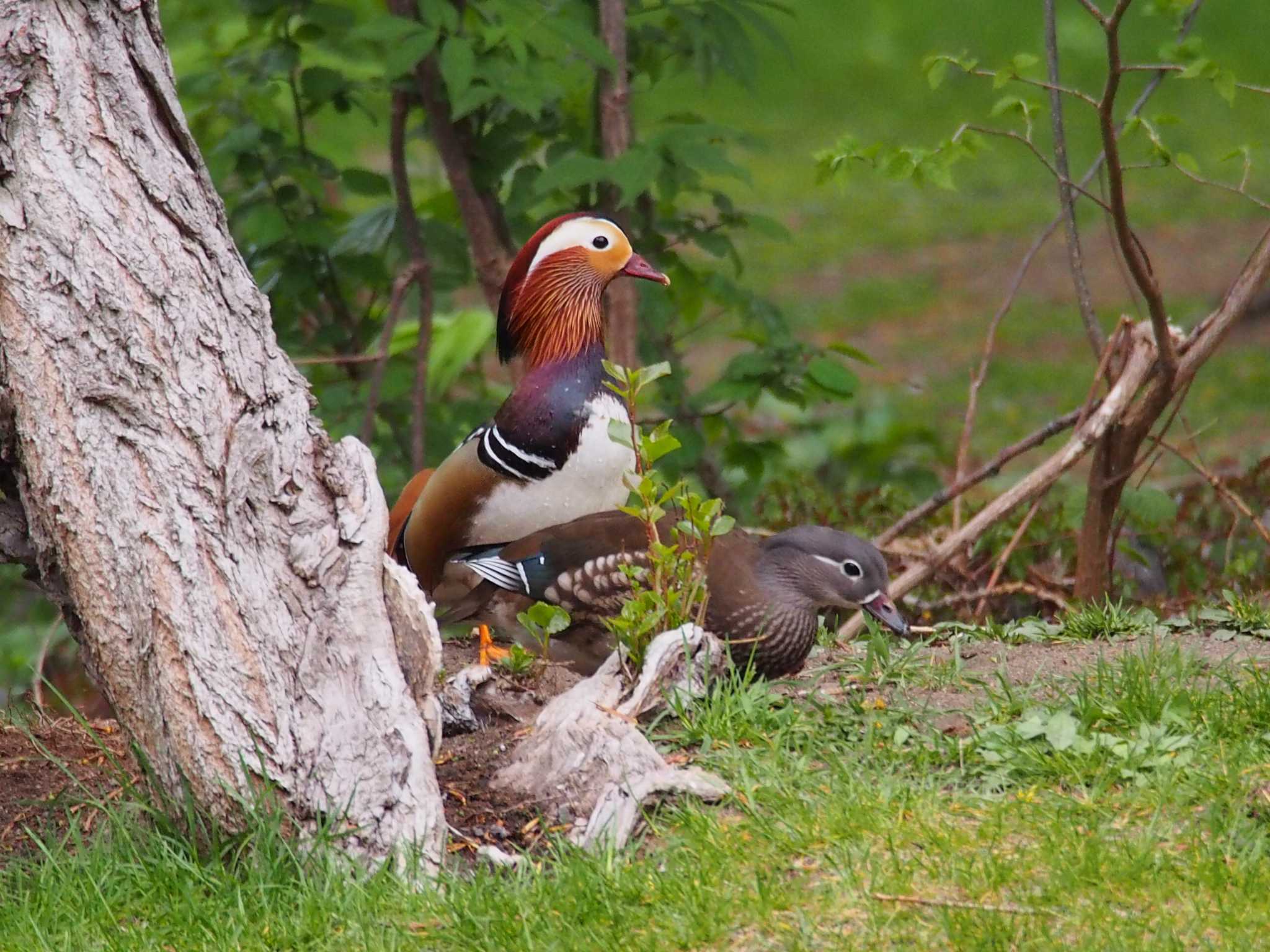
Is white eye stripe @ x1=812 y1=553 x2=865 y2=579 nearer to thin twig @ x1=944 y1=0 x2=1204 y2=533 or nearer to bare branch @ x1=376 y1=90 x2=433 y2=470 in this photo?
thin twig @ x1=944 y1=0 x2=1204 y2=533

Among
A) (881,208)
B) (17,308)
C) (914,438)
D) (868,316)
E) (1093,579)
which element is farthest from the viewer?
(881,208)

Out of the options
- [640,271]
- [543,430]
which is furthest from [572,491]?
[640,271]

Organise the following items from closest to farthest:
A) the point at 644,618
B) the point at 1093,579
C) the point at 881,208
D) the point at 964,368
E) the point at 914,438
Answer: the point at 644,618, the point at 1093,579, the point at 914,438, the point at 964,368, the point at 881,208

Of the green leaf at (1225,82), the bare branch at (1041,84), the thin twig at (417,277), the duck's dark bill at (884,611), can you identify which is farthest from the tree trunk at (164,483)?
the thin twig at (417,277)

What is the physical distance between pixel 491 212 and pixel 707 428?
1.26 metres

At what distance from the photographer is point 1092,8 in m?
4.34

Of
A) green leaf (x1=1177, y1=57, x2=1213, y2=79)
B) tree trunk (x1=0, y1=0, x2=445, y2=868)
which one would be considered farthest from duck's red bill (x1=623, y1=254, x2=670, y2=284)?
tree trunk (x1=0, y1=0, x2=445, y2=868)

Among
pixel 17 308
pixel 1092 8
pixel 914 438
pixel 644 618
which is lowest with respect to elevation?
pixel 914 438

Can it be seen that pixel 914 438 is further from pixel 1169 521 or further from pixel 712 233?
pixel 712 233

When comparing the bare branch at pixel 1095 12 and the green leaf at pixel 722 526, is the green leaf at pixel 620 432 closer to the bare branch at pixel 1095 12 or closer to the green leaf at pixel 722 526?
the green leaf at pixel 722 526

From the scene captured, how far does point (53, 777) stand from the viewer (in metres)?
3.98

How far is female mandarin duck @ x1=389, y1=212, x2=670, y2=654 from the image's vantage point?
4652 millimetres

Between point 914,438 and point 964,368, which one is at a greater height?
point 914,438

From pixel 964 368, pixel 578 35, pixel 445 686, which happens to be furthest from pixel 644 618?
pixel 964 368
